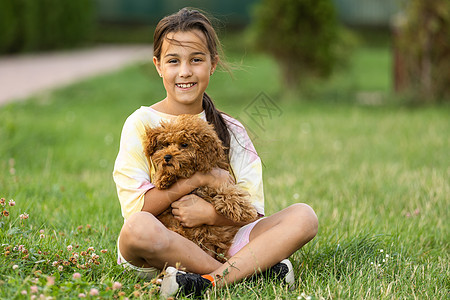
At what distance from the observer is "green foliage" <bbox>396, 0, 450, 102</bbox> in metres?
9.53

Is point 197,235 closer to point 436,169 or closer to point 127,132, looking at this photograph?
point 127,132

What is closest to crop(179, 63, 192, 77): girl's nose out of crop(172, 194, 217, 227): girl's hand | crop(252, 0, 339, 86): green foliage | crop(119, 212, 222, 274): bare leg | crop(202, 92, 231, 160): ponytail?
crop(202, 92, 231, 160): ponytail

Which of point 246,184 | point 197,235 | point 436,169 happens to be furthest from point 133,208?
point 436,169

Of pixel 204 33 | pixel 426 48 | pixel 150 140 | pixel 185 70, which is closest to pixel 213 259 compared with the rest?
pixel 150 140

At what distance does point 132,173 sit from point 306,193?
227 centimetres

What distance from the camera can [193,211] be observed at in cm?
295

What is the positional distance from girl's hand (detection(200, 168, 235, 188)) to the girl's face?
0.45m

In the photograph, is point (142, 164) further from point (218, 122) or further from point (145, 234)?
point (218, 122)

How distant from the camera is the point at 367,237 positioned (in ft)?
11.8

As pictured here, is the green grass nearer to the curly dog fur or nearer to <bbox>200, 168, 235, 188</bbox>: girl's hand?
the curly dog fur

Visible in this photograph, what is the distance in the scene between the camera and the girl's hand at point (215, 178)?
2.98m

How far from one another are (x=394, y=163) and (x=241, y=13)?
20.5 meters

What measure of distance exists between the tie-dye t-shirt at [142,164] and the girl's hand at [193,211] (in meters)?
0.18

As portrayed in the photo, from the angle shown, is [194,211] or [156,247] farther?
[194,211]
